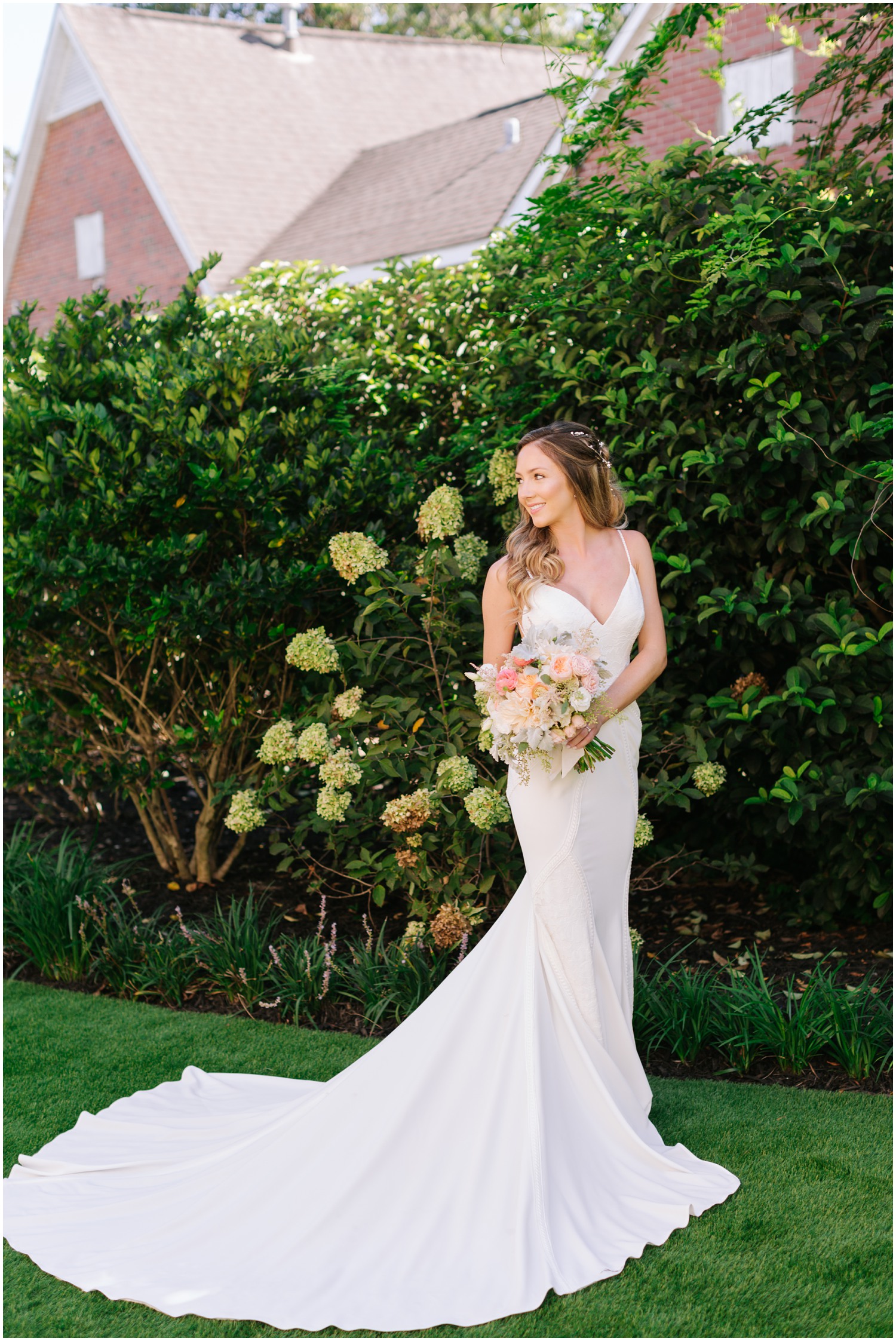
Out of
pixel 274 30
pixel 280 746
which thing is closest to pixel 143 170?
pixel 274 30

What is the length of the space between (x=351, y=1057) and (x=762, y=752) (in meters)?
2.27

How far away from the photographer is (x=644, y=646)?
3.78 meters

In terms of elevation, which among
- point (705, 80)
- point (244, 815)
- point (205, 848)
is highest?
point (705, 80)

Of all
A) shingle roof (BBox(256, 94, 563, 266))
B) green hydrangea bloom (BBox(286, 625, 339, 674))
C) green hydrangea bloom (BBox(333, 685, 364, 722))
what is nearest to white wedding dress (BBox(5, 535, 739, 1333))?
green hydrangea bloom (BBox(333, 685, 364, 722))

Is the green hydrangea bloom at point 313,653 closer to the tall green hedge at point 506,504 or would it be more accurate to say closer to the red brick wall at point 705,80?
the tall green hedge at point 506,504

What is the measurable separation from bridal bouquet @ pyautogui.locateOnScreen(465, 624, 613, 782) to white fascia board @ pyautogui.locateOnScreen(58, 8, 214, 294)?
15.5 metres

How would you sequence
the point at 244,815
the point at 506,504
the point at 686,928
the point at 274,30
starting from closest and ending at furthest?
the point at 244,815 → the point at 686,928 → the point at 506,504 → the point at 274,30

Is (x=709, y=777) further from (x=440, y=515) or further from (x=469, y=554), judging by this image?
(x=440, y=515)

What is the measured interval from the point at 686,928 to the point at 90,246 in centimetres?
1882

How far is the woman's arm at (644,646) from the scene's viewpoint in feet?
11.9

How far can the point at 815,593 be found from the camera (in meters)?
5.25

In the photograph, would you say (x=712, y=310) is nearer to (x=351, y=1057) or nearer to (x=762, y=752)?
(x=762, y=752)

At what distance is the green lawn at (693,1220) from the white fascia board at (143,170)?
48.5 ft

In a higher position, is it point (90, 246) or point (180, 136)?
point (180, 136)
